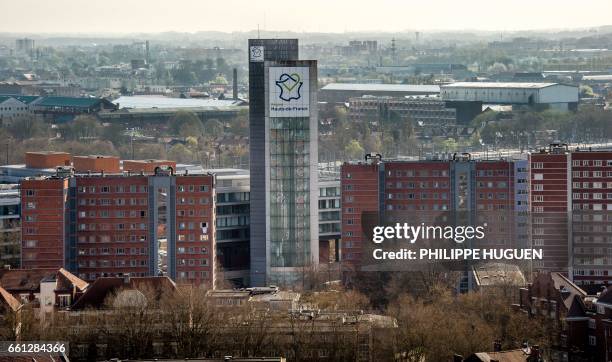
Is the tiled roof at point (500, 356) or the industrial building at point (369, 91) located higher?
the industrial building at point (369, 91)

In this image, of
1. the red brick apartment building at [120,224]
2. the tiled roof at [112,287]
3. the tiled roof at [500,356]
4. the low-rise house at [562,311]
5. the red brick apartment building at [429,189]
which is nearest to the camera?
the tiled roof at [500,356]

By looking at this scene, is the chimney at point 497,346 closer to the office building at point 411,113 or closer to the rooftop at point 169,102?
the office building at point 411,113

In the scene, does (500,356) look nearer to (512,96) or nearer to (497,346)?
(497,346)

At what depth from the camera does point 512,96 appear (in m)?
89.3

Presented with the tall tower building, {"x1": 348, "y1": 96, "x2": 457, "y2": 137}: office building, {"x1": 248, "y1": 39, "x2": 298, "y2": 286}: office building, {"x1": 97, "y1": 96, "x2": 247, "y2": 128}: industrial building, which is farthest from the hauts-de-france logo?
{"x1": 97, "y1": 96, "x2": 247, "y2": 128}: industrial building

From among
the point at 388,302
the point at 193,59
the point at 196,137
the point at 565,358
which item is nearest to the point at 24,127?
the point at 196,137

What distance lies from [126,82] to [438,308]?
8928cm

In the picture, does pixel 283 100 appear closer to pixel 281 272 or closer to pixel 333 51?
pixel 281 272

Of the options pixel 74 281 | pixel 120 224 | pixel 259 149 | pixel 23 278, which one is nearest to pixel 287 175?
pixel 259 149

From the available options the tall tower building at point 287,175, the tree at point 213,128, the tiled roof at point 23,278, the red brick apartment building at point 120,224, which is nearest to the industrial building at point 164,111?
the tree at point 213,128

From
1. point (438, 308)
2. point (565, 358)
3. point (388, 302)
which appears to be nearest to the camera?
point (565, 358)

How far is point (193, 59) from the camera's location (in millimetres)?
144375

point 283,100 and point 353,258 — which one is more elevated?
point 283,100

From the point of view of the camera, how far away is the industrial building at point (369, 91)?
311 ft
